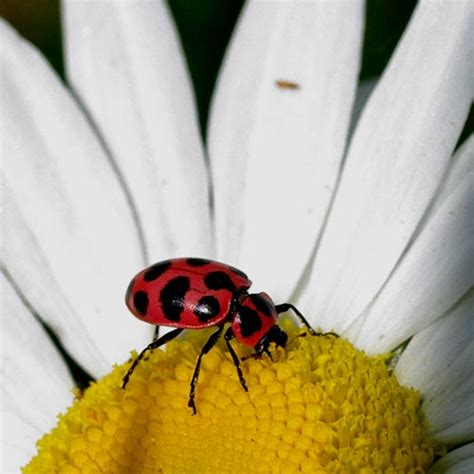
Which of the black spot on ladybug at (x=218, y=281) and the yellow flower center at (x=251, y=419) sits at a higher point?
the black spot on ladybug at (x=218, y=281)

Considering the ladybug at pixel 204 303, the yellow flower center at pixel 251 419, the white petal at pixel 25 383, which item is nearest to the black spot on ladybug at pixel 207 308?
the ladybug at pixel 204 303

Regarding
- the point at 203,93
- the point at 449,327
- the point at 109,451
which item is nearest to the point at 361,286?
→ the point at 449,327

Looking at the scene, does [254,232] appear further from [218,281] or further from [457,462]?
[457,462]

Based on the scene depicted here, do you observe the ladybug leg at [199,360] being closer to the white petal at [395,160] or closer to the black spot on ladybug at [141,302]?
the black spot on ladybug at [141,302]

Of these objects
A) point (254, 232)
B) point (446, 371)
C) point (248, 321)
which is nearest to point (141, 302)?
point (248, 321)

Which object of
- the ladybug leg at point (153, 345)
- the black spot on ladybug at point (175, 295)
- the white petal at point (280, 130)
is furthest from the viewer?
the white petal at point (280, 130)

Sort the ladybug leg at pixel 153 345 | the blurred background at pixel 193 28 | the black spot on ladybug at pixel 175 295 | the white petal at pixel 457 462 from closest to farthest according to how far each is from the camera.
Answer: the white petal at pixel 457 462 < the black spot on ladybug at pixel 175 295 < the ladybug leg at pixel 153 345 < the blurred background at pixel 193 28

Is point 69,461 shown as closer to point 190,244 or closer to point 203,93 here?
point 190,244
